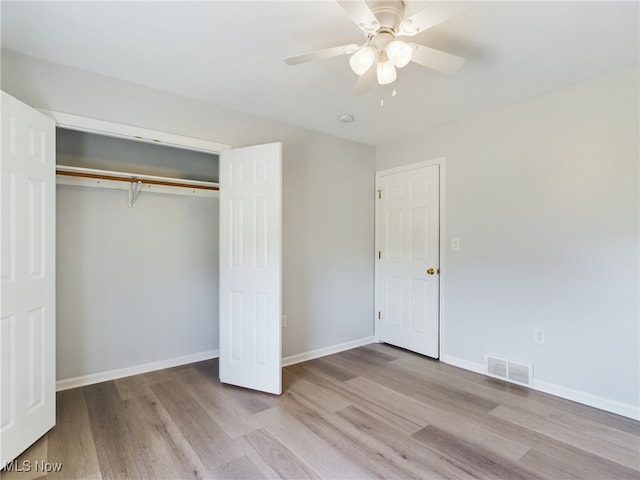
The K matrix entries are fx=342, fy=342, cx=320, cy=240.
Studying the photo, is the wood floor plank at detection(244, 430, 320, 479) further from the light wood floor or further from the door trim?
the door trim

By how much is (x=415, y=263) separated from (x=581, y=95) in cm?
201

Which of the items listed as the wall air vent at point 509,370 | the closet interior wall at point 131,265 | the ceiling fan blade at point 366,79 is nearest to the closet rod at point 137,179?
the closet interior wall at point 131,265

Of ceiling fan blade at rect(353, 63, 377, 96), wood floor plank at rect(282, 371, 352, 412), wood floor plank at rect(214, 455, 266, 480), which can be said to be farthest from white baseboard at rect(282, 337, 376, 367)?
ceiling fan blade at rect(353, 63, 377, 96)

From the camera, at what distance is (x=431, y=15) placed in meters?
1.49

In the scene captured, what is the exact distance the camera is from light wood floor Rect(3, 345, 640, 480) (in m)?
1.84

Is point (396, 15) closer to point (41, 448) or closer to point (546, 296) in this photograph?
point (546, 296)

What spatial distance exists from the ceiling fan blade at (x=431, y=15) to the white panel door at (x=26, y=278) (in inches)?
82.7

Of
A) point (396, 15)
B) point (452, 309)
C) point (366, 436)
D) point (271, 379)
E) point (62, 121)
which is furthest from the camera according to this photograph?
point (452, 309)

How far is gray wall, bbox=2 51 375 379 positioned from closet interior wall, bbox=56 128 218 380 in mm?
66

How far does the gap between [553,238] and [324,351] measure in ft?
7.88

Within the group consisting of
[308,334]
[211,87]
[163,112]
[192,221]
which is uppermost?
[211,87]

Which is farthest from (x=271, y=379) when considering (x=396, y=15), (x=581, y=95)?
(x=581, y=95)

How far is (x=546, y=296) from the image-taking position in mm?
2762

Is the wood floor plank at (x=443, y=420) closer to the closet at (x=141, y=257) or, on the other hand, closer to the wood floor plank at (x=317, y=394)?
the wood floor plank at (x=317, y=394)
